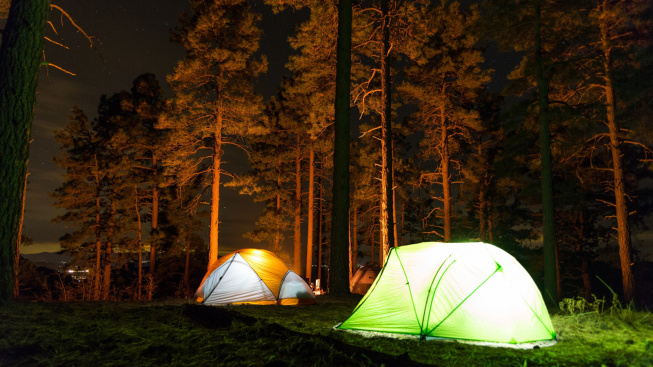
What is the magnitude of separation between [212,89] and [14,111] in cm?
1277


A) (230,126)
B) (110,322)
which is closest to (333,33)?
(230,126)

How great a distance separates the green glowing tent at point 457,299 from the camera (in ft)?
20.2

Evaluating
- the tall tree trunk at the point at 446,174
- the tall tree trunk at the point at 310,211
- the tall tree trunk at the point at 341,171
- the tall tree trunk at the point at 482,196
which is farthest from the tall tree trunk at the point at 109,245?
the tall tree trunk at the point at 482,196

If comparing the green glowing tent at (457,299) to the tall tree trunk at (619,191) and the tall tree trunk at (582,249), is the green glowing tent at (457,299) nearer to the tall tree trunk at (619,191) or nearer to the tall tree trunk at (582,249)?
the tall tree trunk at (619,191)

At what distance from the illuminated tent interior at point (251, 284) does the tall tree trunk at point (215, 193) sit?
6.25 metres

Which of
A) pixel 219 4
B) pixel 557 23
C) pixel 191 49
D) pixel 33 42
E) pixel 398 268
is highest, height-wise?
pixel 219 4

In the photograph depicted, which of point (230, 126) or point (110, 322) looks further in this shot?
point (230, 126)

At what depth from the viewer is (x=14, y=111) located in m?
6.20

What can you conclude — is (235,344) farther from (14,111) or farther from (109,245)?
(109,245)

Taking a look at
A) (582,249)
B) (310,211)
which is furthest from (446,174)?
(582,249)

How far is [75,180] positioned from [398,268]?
23398 mm

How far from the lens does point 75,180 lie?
971 inches

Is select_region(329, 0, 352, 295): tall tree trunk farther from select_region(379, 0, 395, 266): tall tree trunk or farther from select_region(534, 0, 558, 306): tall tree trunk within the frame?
select_region(534, 0, 558, 306): tall tree trunk

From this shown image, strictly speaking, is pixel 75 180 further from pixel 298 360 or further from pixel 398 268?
pixel 298 360
